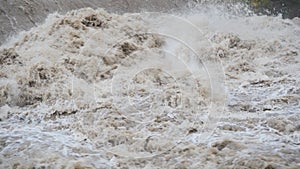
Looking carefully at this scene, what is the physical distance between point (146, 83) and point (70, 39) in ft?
7.57

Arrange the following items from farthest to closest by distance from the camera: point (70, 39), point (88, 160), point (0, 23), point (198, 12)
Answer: point (198, 12) < point (0, 23) < point (70, 39) < point (88, 160)

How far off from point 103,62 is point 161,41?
1.59 m

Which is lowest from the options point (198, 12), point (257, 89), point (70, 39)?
point (257, 89)

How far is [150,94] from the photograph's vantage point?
20.8 ft

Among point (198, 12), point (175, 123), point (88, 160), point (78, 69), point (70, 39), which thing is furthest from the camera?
point (198, 12)

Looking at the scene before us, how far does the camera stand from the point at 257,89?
264 inches

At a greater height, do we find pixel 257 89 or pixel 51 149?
pixel 257 89

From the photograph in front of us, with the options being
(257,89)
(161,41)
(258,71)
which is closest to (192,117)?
(257,89)

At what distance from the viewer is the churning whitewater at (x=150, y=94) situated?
14.5 ft

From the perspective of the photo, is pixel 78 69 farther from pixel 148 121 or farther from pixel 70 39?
pixel 148 121

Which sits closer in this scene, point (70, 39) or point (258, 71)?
point (258, 71)

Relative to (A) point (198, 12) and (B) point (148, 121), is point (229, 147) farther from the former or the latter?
(A) point (198, 12)

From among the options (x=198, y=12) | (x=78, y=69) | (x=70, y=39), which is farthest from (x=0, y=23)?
(x=198, y=12)

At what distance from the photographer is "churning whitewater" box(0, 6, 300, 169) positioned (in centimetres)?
442
